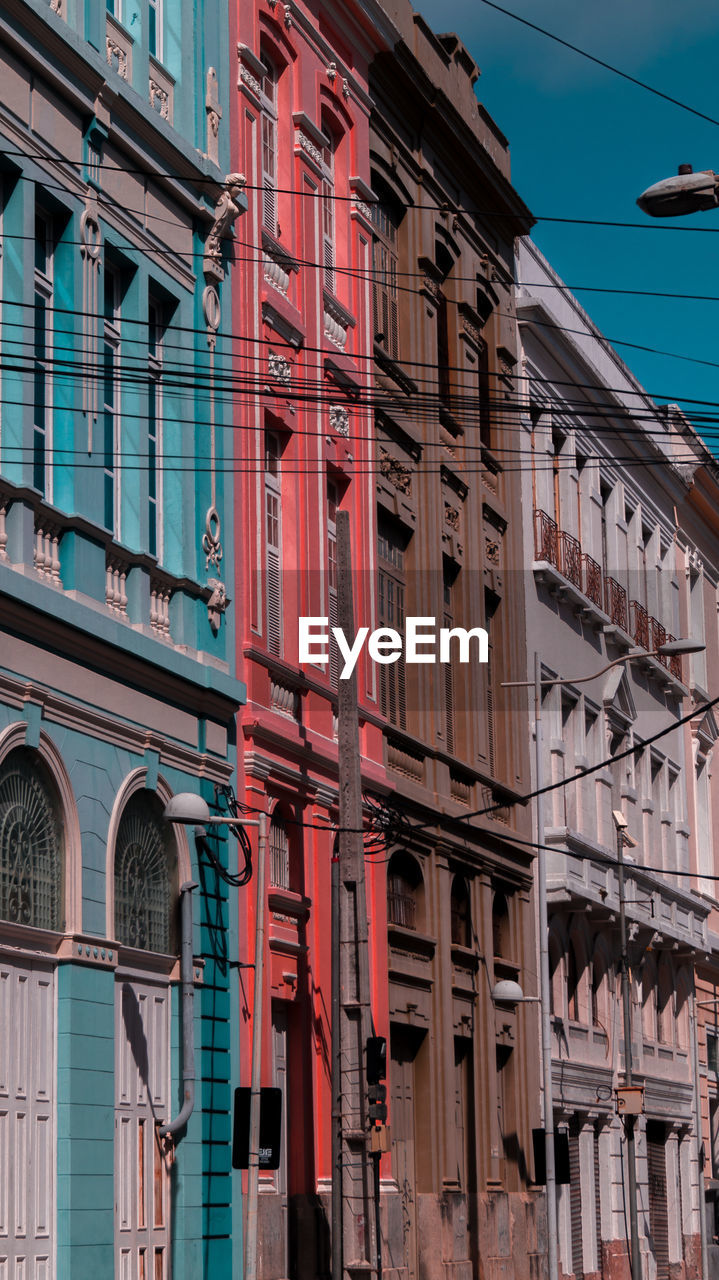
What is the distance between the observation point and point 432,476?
3247 cm

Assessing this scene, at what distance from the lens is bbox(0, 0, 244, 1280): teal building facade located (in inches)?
720

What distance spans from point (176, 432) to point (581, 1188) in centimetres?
1993

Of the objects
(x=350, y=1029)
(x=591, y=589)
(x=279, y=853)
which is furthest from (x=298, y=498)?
(x=591, y=589)

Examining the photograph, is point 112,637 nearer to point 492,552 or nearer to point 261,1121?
point 261,1121

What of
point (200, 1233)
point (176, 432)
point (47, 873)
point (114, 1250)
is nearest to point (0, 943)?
point (47, 873)

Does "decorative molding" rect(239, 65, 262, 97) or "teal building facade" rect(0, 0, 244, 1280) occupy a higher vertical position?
"decorative molding" rect(239, 65, 262, 97)

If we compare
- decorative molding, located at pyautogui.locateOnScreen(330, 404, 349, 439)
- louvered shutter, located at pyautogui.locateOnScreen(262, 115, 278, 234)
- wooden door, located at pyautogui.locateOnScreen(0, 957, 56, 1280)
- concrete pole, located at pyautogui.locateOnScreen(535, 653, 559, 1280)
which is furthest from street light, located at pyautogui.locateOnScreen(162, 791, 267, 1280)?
concrete pole, located at pyautogui.locateOnScreen(535, 653, 559, 1280)

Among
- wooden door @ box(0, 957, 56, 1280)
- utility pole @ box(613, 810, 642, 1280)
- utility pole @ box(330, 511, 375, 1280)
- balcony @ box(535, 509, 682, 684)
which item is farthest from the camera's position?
balcony @ box(535, 509, 682, 684)

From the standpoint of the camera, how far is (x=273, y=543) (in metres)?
25.9

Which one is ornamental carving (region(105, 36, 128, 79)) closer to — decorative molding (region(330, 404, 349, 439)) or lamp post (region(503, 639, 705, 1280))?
decorative molding (region(330, 404, 349, 439))

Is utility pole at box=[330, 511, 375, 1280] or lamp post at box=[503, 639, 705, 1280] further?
lamp post at box=[503, 639, 705, 1280]

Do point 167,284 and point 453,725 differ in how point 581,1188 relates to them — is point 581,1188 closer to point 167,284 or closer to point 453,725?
point 453,725

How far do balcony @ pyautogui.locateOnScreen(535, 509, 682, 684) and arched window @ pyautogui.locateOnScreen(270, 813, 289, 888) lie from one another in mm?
13240

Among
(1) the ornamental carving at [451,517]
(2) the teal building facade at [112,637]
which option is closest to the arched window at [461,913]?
(1) the ornamental carving at [451,517]
